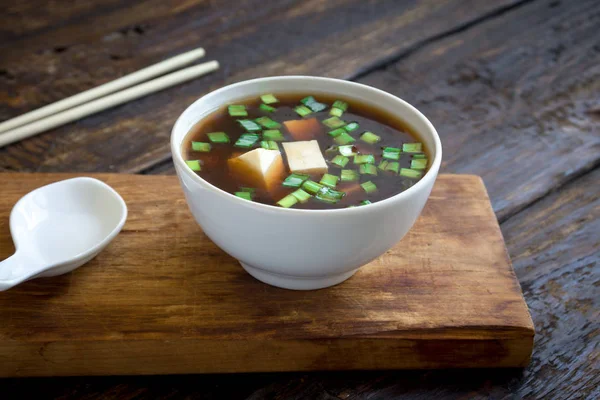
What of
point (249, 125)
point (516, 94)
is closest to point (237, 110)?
point (249, 125)

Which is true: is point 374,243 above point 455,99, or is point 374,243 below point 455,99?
above

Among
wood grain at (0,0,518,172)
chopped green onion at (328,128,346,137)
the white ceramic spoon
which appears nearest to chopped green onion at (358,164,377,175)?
chopped green onion at (328,128,346,137)

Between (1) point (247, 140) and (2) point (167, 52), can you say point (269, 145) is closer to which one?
A: (1) point (247, 140)

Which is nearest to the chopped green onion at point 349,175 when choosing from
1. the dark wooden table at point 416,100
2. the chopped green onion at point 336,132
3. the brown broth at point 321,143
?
the brown broth at point 321,143

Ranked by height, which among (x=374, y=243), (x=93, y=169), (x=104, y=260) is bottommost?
(x=93, y=169)

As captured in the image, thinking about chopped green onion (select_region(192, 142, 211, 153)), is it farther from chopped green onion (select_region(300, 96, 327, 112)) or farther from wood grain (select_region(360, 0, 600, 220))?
wood grain (select_region(360, 0, 600, 220))

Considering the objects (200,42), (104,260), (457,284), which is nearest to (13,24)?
(200,42)

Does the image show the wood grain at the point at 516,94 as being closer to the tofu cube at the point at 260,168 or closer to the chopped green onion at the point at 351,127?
the chopped green onion at the point at 351,127

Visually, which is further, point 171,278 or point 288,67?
point 288,67

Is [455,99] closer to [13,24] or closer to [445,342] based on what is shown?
[445,342]
